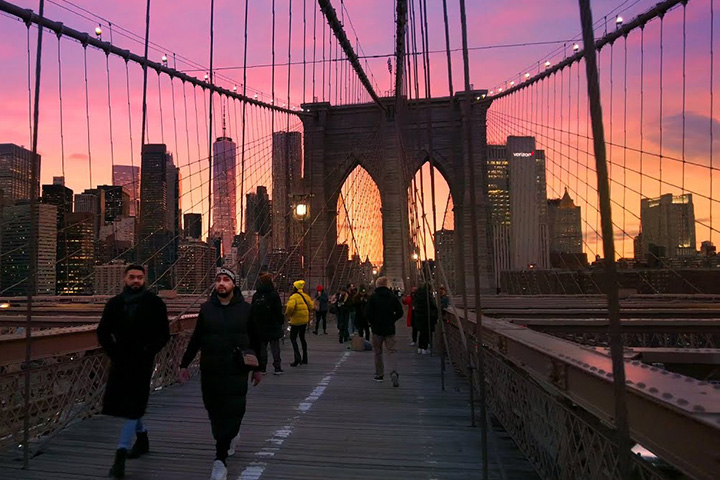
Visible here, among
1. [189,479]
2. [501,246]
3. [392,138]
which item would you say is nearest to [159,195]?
[189,479]

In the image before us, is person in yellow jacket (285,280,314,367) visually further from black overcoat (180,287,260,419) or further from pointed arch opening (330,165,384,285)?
pointed arch opening (330,165,384,285)

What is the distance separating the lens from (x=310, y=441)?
417 centimetres

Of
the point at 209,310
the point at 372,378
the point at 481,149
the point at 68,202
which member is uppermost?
the point at 481,149

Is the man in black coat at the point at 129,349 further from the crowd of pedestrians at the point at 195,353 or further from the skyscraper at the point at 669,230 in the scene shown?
the skyscraper at the point at 669,230

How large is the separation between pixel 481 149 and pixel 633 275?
18.4 meters

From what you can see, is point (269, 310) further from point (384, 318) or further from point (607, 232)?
point (607, 232)

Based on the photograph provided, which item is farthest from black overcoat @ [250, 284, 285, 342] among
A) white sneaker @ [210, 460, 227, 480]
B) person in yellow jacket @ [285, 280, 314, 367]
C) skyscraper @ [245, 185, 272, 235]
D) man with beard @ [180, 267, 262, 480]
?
skyscraper @ [245, 185, 272, 235]

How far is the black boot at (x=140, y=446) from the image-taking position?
3.73 meters

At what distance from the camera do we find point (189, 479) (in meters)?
3.34

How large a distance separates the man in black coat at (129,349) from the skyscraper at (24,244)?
25.9 ft

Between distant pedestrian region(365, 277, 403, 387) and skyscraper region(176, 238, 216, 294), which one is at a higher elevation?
skyscraper region(176, 238, 216, 294)

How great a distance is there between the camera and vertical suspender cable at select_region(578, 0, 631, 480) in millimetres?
1559

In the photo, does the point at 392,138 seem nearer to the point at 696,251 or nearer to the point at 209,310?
the point at 696,251

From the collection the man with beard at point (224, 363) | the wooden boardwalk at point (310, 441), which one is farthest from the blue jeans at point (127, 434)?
the man with beard at point (224, 363)
